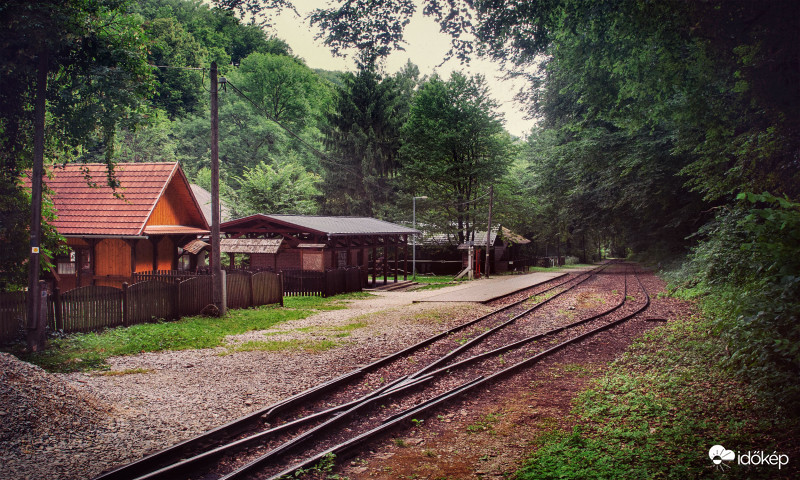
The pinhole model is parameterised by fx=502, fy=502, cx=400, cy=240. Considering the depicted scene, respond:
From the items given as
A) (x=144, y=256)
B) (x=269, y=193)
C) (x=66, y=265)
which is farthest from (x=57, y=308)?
(x=269, y=193)

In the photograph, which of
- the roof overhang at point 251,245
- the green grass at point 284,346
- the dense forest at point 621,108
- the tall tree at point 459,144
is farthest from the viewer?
the tall tree at point 459,144

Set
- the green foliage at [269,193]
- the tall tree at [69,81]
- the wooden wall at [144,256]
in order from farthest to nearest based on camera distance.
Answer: the green foliage at [269,193]
the wooden wall at [144,256]
the tall tree at [69,81]

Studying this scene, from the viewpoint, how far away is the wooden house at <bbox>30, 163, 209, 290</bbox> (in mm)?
19344

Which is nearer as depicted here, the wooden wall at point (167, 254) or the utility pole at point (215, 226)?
the utility pole at point (215, 226)

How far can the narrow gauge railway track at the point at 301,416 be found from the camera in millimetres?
5164

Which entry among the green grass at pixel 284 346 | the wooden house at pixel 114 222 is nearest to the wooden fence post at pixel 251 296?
the wooden house at pixel 114 222

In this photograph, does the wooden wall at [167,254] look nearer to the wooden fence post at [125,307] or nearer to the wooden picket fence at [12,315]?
the wooden fence post at [125,307]

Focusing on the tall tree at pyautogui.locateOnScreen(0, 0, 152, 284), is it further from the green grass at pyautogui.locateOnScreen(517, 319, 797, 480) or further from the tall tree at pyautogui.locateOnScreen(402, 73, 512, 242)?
the tall tree at pyautogui.locateOnScreen(402, 73, 512, 242)

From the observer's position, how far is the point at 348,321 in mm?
15461

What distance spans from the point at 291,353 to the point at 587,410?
20.3 ft

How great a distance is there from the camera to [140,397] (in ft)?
24.5

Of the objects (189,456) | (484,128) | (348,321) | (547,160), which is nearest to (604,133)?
(547,160)

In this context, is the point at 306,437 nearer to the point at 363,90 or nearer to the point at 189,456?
the point at 189,456

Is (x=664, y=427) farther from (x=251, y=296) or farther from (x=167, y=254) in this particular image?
(x=167, y=254)
